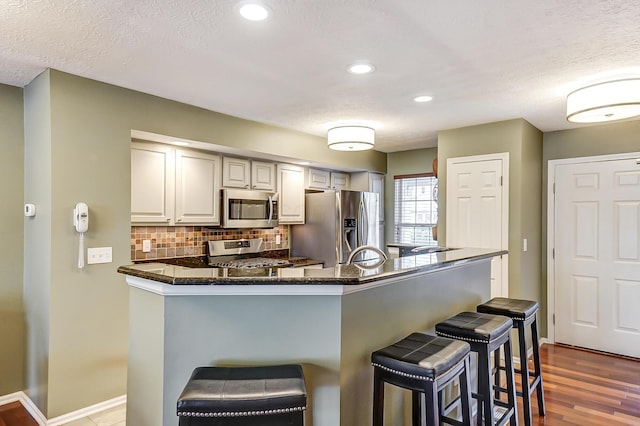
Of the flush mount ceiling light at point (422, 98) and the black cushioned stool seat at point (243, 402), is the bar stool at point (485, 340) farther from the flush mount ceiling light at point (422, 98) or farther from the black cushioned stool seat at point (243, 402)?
the flush mount ceiling light at point (422, 98)

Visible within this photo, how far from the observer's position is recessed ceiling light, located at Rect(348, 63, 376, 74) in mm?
2436

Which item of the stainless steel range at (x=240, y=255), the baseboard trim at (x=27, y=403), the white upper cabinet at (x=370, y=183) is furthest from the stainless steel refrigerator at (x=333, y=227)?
the baseboard trim at (x=27, y=403)

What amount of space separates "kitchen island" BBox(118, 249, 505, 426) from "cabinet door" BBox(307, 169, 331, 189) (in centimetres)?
321

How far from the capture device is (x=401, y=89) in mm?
2891

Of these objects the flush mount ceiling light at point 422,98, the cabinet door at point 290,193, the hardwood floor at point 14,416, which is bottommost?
the hardwood floor at point 14,416

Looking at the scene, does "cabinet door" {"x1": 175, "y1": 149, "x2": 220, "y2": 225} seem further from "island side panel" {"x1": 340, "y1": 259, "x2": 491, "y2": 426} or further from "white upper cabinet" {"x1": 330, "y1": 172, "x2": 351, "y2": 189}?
"island side panel" {"x1": 340, "y1": 259, "x2": 491, "y2": 426}

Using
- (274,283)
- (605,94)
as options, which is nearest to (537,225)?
(605,94)

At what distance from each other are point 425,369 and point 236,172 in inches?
118

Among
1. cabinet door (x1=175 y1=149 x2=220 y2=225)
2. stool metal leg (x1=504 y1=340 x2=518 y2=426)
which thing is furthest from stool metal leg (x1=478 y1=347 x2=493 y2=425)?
cabinet door (x1=175 y1=149 x2=220 y2=225)

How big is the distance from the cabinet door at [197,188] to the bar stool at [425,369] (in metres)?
2.43

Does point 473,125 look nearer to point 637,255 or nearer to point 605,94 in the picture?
point 605,94

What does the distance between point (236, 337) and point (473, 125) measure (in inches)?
131

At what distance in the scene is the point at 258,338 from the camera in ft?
5.49

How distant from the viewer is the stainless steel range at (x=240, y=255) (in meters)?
3.98
